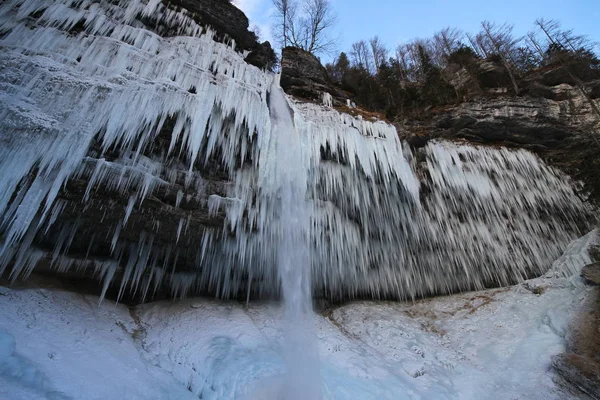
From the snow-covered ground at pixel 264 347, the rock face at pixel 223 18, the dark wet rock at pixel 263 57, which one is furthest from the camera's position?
the dark wet rock at pixel 263 57

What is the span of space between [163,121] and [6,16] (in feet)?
12.1

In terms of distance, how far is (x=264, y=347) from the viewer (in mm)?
5812

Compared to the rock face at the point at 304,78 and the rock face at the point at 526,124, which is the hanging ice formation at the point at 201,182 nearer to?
the rock face at the point at 526,124

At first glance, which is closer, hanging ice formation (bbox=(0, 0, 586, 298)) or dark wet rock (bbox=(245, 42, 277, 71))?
hanging ice formation (bbox=(0, 0, 586, 298))

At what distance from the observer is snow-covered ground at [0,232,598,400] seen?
4078mm

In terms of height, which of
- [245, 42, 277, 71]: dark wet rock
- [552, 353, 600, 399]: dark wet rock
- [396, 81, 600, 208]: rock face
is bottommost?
[552, 353, 600, 399]: dark wet rock

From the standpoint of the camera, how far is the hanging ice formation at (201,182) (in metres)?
4.97

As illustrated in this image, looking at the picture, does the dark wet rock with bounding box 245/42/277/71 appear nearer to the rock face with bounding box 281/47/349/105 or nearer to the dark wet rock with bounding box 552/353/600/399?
the rock face with bounding box 281/47/349/105

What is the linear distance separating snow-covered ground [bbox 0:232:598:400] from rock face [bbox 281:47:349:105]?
24.3ft

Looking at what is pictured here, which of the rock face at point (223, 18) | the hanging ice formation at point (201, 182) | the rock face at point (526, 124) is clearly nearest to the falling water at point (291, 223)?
the hanging ice formation at point (201, 182)

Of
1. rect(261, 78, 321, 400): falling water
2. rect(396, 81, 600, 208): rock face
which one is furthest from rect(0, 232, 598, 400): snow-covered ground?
rect(396, 81, 600, 208): rock face

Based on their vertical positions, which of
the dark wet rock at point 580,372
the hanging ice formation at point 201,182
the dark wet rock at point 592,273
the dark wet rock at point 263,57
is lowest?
the dark wet rock at point 580,372

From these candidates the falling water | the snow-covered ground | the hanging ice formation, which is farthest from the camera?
the falling water

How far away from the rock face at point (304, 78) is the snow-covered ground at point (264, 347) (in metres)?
7.40
